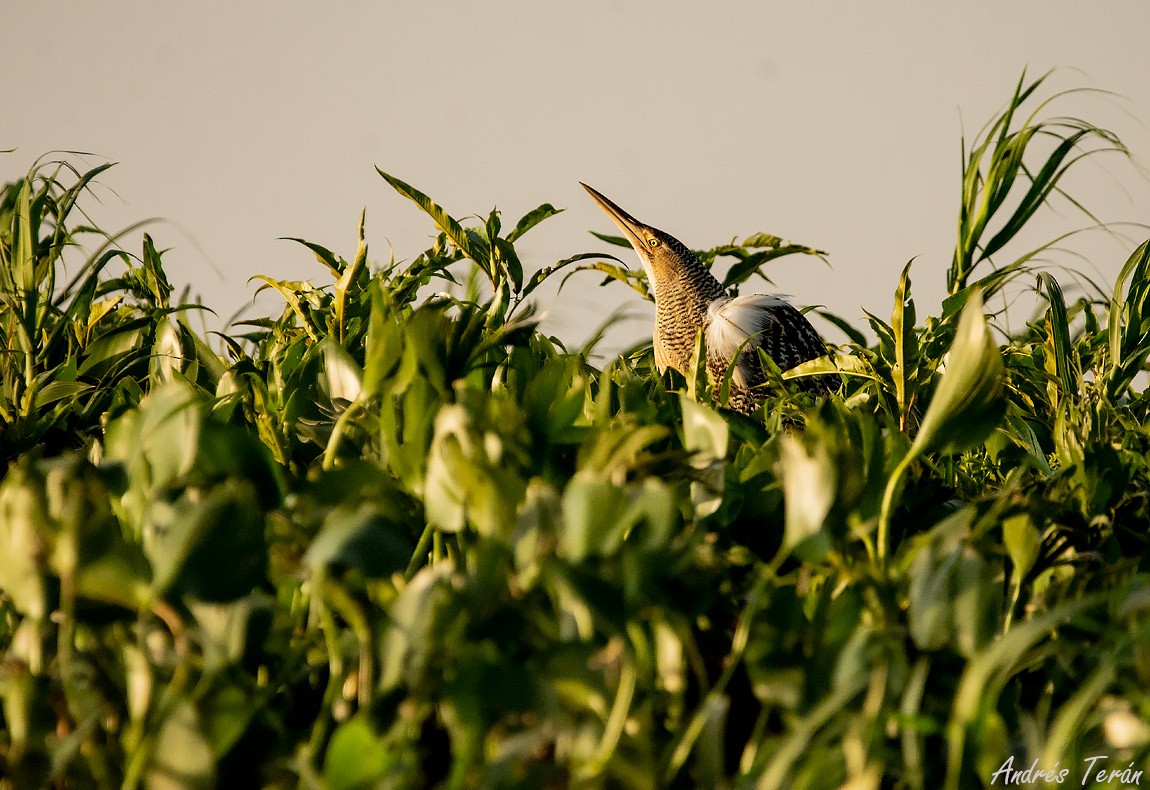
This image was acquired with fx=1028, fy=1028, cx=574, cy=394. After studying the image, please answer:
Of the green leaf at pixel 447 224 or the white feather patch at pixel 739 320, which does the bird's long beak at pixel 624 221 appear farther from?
the green leaf at pixel 447 224

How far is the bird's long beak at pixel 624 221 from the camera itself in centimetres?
410

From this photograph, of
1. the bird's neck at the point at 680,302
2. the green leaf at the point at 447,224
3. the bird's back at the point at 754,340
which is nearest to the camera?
the green leaf at the point at 447,224

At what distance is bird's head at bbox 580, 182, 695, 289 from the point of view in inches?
158

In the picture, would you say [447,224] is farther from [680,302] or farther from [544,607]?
[680,302]

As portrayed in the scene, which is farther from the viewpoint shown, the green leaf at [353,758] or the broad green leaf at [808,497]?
the broad green leaf at [808,497]

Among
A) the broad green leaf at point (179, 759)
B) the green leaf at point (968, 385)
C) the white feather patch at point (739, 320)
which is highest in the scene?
the green leaf at point (968, 385)

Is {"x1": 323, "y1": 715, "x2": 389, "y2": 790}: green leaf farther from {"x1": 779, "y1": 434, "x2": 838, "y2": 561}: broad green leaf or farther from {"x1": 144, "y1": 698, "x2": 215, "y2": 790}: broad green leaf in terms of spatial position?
{"x1": 779, "y1": 434, "x2": 838, "y2": 561}: broad green leaf

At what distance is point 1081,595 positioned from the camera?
0.80m

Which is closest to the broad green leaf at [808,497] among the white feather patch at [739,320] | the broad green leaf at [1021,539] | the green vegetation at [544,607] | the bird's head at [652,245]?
the green vegetation at [544,607]

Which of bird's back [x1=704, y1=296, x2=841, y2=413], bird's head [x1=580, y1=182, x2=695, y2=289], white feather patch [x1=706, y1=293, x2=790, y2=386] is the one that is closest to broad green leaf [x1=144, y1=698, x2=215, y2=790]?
bird's back [x1=704, y1=296, x2=841, y2=413]

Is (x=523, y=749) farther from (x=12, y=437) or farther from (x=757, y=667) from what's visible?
(x=12, y=437)

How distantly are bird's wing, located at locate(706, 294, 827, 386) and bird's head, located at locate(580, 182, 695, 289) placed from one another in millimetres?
611

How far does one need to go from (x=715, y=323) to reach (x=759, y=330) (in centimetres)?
15

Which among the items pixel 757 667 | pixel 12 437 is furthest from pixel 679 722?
pixel 12 437
